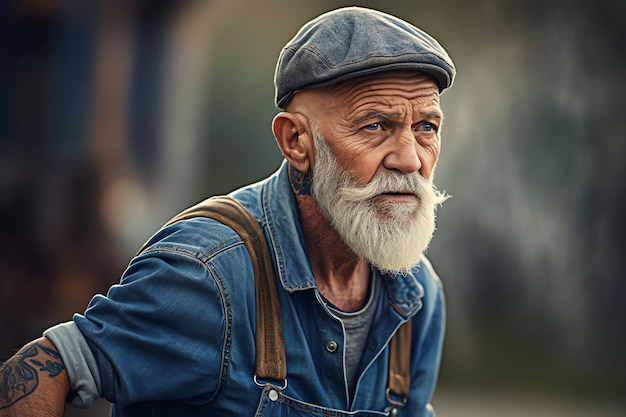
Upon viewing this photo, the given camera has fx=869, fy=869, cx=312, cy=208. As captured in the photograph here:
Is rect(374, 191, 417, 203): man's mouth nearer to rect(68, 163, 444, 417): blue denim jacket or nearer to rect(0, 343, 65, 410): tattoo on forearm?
rect(68, 163, 444, 417): blue denim jacket

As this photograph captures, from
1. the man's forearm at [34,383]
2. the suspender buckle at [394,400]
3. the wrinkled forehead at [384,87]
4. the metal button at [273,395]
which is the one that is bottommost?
the suspender buckle at [394,400]

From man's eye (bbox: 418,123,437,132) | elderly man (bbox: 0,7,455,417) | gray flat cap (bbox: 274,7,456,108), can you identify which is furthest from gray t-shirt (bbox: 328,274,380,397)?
gray flat cap (bbox: 274,7,456,108)

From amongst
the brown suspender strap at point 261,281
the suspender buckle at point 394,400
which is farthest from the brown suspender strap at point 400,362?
the brown suspender strap at point 261,281

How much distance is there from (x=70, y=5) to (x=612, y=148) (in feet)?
20.9

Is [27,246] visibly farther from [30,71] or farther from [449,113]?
[449,113]

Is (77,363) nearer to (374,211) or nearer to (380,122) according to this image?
(374,211)

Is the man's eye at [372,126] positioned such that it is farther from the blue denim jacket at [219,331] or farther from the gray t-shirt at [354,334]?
the gray t-shirt at [354,334]

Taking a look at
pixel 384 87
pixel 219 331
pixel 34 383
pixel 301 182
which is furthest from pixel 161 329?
pixel 384 87

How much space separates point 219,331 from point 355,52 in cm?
85

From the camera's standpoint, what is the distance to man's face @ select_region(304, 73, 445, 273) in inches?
97.0

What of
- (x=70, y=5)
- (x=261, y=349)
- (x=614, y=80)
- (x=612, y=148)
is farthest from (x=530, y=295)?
(x=261, y=349)

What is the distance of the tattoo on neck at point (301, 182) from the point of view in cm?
263

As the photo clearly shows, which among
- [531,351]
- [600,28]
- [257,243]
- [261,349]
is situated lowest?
[531,351]

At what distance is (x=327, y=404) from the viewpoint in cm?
250
